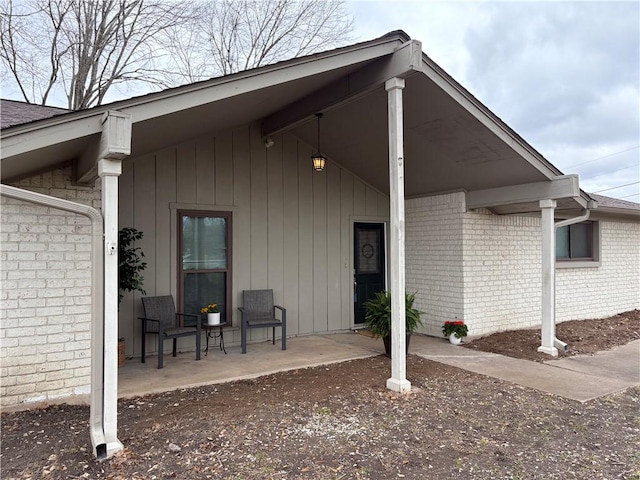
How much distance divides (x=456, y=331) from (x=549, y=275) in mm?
1453

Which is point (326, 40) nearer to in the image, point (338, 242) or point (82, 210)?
point (338, 242)

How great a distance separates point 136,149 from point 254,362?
9.14 feet

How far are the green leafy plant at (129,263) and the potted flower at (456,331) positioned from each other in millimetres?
4188

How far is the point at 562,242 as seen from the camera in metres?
8.19

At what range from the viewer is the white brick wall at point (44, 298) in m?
3.70

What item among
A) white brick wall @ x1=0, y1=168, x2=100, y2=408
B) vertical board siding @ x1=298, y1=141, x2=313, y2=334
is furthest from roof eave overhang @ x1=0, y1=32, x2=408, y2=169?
vertical board siding @ x1=298, y1=141, x2=313, y2=334

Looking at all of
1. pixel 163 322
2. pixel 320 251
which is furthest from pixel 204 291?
pixel 320 251

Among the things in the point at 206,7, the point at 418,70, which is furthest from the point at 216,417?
the point at 206,7

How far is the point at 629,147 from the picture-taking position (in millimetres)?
33281

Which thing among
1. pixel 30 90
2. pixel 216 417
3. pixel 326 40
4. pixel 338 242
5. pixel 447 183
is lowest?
pixel 216 417

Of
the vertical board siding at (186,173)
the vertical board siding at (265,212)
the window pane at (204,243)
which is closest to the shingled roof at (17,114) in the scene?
the vertical board siding at (265,212)

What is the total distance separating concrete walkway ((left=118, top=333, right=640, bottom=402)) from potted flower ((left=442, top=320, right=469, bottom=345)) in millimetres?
145

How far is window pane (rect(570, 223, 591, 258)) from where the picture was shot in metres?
8.39

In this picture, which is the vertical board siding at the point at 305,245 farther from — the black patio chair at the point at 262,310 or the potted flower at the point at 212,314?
the potted flower at the point at 212,314
